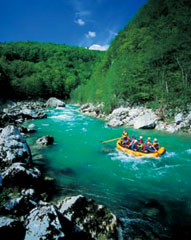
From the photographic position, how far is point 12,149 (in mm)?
8344

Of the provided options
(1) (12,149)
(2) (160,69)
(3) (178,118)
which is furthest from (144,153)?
(2) (160,69)

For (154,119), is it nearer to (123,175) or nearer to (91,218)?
(123,175)

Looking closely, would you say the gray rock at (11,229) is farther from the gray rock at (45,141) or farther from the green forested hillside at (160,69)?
the green forested hillside at (160,69)

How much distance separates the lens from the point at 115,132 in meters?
17.6

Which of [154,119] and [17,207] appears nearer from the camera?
[17,207]

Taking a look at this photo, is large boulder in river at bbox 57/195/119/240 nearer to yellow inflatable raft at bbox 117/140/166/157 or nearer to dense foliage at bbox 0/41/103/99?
yellow inflatable raft at bbox 117/140/166/157

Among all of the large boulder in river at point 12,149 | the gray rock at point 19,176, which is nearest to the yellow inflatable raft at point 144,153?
the large boulder in river at point 12,149

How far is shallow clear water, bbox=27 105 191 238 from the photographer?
238 inches

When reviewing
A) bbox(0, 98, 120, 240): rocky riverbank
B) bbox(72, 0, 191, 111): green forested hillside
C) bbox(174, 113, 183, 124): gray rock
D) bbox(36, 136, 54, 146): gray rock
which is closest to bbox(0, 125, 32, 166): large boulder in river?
bbox(0, 98, 120, 240): rocky riverbank

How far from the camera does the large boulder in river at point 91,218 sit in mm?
3941

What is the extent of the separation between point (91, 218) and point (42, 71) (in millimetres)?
84057

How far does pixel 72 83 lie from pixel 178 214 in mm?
77234

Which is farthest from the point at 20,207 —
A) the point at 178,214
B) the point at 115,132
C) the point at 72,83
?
the point at 72,83

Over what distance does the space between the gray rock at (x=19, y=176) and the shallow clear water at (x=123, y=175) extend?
1.32m
